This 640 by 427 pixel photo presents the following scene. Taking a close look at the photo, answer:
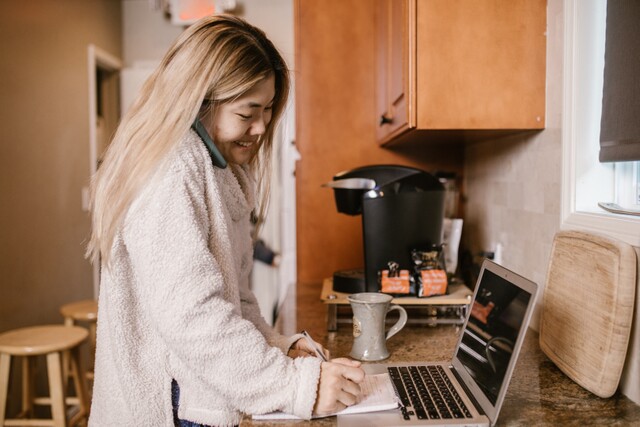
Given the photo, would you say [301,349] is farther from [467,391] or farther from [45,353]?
[45,353]

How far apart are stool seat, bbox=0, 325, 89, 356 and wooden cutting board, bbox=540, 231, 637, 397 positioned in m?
1.73

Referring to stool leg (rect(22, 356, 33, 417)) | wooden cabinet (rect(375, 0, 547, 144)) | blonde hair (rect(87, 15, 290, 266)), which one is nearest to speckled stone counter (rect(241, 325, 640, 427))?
blonde hair (rect(87, 15, 290, 266))

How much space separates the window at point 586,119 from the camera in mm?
1075

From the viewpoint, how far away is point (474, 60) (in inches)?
49.4

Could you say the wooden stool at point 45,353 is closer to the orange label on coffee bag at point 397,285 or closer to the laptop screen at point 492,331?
the orange label on coffee bag at point 397,285

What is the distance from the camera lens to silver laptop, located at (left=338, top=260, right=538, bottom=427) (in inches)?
30.6

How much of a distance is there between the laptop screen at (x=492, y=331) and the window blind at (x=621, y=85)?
32 cm

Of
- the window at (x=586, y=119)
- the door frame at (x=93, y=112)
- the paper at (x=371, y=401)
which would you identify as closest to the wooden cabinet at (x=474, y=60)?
the window at (x=586, y=119)

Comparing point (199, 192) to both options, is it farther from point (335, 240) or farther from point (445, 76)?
point (335, 240)

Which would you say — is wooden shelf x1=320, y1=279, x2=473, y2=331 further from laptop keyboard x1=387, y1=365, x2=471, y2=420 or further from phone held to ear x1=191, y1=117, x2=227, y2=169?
phone held to ear x1=191, y1=117, x2=227, y2=169

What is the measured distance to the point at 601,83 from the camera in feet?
3.53

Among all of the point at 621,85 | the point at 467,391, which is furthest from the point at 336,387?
the point at 621,85

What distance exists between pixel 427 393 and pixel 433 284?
482 millimetres

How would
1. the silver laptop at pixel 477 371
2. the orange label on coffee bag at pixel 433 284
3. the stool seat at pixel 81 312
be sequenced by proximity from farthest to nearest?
the stool seat at pixel 81 312 < the orange label on coffee bag at pixel 433 284 < the silver laptop at pixel 477 371
